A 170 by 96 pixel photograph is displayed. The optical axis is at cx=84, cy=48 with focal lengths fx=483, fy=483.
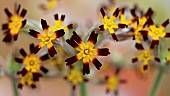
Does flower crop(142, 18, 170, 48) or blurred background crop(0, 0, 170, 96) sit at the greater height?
blurred background crop(0, 0, 170, 96)

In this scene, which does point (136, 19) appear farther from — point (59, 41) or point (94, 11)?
point (94, 11)

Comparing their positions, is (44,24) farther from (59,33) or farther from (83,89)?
(83,89)

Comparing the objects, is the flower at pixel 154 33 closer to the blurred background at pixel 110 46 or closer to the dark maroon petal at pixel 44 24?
the dark maroon petal at pixel 44 24

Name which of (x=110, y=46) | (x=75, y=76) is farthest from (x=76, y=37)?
(x=110, y=46)

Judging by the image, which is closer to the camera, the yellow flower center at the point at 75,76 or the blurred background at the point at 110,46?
the yellow flower center at the point at 75,76

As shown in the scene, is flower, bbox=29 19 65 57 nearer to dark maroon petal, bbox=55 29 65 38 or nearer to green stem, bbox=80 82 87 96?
dark maroon petal, bbox=55 29 65 38

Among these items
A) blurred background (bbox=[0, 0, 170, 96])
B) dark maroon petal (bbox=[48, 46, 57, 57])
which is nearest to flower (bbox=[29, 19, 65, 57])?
dark maroon petal (bbox=[48, 46, 57, 57])

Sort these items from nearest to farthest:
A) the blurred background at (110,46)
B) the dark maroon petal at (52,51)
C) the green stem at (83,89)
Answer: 1. the dark maroon petal at (52,51)
2. the green stem at (83,89)
3. the blurred background at (110,46)

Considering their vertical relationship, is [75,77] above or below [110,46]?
below

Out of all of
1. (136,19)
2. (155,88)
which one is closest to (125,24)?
(136,19)

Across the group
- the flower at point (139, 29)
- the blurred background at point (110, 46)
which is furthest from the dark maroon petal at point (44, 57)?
the blurred background at point (110, 46)
